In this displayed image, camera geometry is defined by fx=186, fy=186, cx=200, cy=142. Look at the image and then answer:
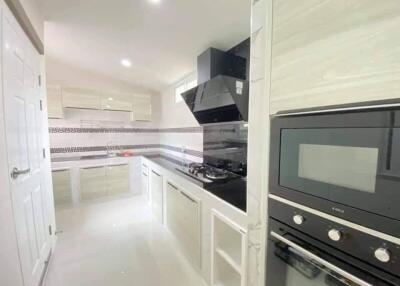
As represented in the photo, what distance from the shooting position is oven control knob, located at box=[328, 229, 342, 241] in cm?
63

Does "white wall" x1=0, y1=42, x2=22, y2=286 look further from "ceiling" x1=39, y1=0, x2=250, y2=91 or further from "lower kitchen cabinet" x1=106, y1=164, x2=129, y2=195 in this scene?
"lower kitchen cabinet" x1=106, y1=164, x2=129, y2=195

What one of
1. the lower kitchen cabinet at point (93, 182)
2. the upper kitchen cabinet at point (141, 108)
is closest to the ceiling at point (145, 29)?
the upper kitchen cabinet at point (141, 108)

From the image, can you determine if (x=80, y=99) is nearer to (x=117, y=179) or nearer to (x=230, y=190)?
(x=117, y=179)

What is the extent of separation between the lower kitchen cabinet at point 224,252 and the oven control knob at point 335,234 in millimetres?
737

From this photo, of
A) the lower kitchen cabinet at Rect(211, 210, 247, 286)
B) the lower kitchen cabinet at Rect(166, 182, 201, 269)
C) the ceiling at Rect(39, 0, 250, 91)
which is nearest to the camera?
the lower kitchen cabinet at Rect(211, 210, 247, 286)

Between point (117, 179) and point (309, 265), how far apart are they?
3573 mm

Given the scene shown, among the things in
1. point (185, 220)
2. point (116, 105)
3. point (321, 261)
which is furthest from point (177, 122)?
point (321, 261)

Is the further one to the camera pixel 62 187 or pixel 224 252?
pixel 62 187

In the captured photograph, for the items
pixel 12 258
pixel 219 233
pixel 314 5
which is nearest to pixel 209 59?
pixel 314 5

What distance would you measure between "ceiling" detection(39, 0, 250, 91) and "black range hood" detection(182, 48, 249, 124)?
14 cm

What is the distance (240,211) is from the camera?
1.14m

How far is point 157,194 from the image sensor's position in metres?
2.76

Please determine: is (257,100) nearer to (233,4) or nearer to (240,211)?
(240,211)

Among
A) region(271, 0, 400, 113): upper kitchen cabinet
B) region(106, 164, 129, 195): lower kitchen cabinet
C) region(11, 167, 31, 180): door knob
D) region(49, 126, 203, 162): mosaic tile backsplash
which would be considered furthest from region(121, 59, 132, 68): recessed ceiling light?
region(271, 0, 400, 113): upper kitchen cabinet
